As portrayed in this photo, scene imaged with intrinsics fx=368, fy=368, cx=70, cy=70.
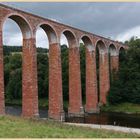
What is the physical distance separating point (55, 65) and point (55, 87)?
2.33m

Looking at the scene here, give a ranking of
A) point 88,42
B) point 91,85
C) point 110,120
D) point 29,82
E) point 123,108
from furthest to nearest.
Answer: point 123,108 < point 91,85 < point 88,42 < point 110,120 < point 29,82

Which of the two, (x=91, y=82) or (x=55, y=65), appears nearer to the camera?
(x=55, y=65)

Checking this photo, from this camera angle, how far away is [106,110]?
5244 cm

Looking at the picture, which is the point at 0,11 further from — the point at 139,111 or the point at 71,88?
the point at 139,111

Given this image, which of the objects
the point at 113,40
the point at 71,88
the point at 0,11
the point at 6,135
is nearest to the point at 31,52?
the point at 0,11

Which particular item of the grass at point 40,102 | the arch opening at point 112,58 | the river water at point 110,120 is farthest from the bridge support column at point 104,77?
the river water at point 110,120

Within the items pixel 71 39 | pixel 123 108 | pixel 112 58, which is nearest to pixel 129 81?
pixel 123 108

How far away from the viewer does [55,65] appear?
3906 cm

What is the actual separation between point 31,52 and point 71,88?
469 inches

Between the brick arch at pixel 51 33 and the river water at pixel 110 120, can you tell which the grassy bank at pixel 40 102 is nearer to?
the river water at pixel 110 120

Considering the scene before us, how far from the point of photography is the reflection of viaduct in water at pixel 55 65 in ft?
111

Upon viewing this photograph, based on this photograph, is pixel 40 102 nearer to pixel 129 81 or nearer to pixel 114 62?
pixel 114 62

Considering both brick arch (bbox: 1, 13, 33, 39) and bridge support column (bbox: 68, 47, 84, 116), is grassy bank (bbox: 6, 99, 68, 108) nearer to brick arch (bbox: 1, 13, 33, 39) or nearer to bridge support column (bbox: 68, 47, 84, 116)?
bridge support column (bbox: 68, 47, 84, 116)

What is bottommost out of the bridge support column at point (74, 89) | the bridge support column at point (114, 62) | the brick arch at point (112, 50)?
the bridge support column at point (74, 89)
